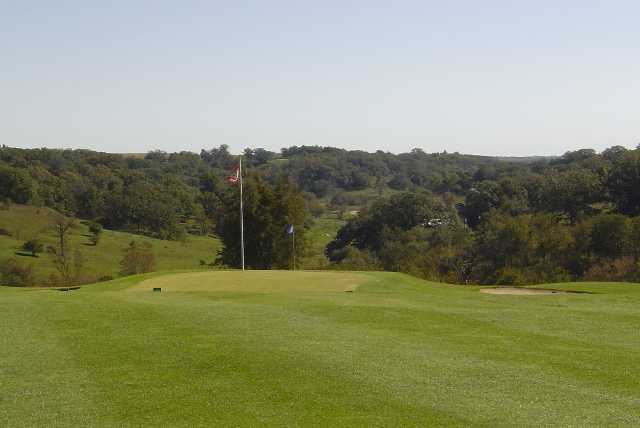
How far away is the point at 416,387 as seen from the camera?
1245cm

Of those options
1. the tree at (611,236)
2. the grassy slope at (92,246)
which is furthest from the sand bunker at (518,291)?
the grassy slope at (92,246)

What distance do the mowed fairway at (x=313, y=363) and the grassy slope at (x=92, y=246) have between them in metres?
74.9

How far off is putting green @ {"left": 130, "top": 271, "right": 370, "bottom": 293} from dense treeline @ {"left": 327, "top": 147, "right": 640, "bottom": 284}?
26.4 metres

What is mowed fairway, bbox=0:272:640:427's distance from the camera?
11023 millimetres

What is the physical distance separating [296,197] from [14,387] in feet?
187

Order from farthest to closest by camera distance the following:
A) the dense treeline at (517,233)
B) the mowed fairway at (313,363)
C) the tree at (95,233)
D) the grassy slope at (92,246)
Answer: the tree at (95,233), the grassy slope at (92,246), the dense treeline at (517,233), the mowed fairway at (313,363)

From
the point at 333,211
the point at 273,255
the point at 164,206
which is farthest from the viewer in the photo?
the point at 333,211

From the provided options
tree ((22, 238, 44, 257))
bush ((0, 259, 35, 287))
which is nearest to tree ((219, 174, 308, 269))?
bush ((0, 259, 35, 287))

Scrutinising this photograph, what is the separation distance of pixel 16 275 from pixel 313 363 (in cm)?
7389

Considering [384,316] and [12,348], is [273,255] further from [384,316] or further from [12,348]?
[12,348]

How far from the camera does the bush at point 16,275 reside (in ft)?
251

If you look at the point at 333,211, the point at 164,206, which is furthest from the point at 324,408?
the point at 333,211

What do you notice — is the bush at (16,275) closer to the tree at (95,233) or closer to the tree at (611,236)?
the tree at (95,233)

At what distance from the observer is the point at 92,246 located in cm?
11188
